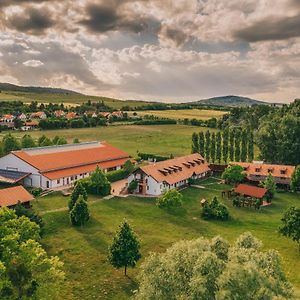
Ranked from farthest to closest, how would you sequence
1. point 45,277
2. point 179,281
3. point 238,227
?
point 238,227, point 45,277, point 179,281

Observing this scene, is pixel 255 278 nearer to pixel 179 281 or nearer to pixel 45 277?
pixel 179 281

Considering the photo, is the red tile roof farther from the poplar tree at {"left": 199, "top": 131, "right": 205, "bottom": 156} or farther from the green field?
the green field

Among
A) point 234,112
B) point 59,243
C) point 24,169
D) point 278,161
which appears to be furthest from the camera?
point 234,112

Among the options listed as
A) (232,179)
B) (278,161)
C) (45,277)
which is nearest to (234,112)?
(278,161)

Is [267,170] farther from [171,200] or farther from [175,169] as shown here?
[171,200]

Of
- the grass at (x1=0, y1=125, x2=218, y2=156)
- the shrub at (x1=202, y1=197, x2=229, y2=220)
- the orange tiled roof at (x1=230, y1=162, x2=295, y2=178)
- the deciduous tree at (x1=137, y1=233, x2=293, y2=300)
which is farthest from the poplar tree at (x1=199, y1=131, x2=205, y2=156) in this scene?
the deciduous tree at (x1=137, y1=233, x2=293, y2=300)

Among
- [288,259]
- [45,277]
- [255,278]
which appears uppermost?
[255,278]

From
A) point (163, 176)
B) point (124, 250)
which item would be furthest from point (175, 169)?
point (124, 250)
